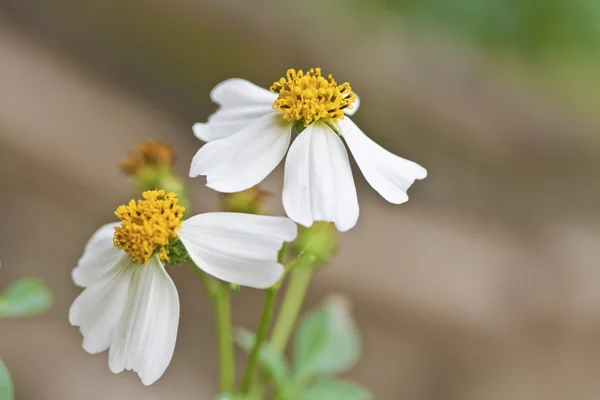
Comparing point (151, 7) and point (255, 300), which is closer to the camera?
point (255, 300)

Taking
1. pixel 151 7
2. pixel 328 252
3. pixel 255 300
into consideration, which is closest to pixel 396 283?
pixel 255 300

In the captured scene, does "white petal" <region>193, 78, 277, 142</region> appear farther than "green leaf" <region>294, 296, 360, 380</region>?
No

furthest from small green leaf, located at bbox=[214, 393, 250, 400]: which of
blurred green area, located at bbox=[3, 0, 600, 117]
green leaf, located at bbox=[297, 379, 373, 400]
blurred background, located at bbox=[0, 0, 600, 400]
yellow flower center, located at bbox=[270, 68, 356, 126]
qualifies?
blurred green area, located at bbox=[3, 0, 600, 117]

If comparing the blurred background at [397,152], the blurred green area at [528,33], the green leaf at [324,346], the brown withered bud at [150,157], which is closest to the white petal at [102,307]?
the brown withered bud at [150,157]

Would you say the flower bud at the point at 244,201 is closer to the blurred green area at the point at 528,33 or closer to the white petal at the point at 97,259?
the white petal at the point at 97,259

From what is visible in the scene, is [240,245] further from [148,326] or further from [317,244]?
[317,244]

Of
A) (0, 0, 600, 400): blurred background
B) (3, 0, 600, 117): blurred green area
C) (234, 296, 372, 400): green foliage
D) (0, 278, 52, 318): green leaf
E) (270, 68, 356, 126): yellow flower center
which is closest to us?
(270, 68, 356, 126): yellow flower center

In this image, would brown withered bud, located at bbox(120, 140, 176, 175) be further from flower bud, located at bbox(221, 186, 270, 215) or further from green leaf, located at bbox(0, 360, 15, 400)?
green leaf, located at bbox(0, 360, 15, 400)

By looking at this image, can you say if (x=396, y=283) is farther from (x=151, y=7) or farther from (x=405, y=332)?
(x=151, y=7)

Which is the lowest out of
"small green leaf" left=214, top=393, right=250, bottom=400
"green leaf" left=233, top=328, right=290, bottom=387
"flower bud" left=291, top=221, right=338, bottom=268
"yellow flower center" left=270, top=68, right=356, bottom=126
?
"green leaf" left=233, top=328, right=290, bottom=387
